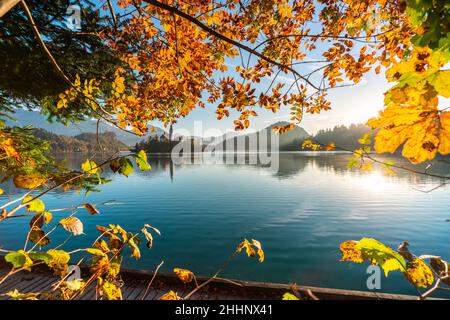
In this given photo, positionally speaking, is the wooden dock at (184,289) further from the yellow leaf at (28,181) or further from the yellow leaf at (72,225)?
the yellow leaf at (28,181)

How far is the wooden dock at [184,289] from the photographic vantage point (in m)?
4.94

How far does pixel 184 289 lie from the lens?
5586 millimetres

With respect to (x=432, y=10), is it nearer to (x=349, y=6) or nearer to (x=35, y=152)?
(x=349, y=6)

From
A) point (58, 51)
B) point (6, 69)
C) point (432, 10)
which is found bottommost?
point (432, 10)

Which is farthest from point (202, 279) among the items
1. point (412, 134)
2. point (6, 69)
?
point (6, 69)

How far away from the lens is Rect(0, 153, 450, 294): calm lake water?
34.0ft

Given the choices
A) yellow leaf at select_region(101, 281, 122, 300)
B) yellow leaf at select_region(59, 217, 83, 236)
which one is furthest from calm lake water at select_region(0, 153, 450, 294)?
yellow leaf at select_region(59, 217, 83, 236)

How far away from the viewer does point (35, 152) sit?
6.19 metres

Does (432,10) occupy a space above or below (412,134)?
above

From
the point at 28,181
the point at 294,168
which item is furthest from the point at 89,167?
the point at 294,168

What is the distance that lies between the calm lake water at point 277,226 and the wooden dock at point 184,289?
436 centimetres

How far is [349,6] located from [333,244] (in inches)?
528

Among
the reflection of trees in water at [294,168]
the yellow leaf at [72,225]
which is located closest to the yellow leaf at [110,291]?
the yellow leaf at [72,225]

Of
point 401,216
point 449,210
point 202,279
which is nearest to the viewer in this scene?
point 202,279
